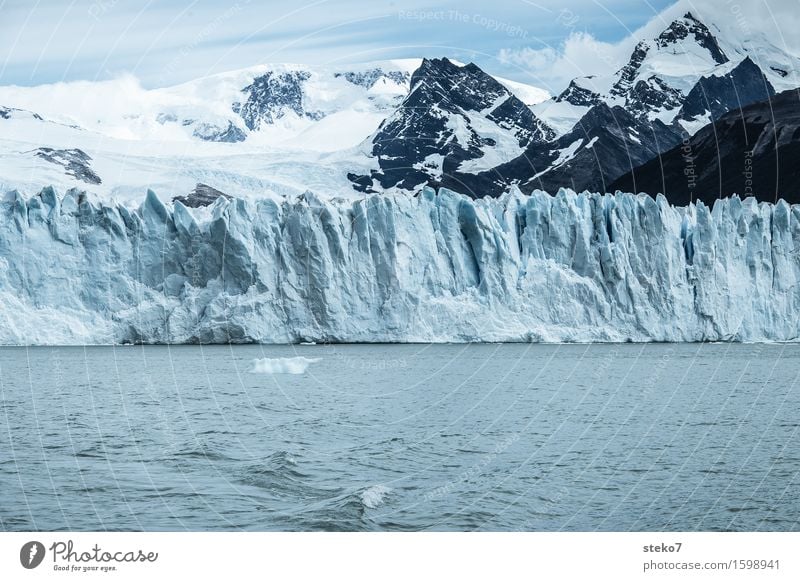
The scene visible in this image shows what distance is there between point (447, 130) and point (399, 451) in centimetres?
8357

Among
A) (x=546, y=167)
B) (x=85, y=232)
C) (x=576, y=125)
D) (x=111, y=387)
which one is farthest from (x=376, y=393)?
(x=576, y=125)

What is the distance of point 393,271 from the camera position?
150 ft

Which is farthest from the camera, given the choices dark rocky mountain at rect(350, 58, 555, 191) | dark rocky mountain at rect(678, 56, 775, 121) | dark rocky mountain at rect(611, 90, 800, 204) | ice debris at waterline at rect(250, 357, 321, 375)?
dark rocky mountain at rect(678, 56, 775, 121)

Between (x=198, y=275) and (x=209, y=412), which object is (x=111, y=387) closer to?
(x=209, y=412)

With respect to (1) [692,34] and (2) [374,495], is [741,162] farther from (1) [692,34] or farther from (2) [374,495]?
(2) [374,495]

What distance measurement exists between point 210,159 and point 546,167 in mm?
34146

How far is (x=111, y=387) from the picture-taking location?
103 feet

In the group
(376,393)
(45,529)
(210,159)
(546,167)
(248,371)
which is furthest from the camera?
(210,159)

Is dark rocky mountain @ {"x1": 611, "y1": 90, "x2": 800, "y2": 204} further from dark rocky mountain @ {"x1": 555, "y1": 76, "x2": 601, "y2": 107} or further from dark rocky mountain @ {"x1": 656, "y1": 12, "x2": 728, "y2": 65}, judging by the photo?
dark rocky mountain @ {"x1": 656, "y1": 12, "x2": 728, "y2": 65}

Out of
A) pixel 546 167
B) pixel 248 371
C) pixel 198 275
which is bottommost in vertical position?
pixel 248 371

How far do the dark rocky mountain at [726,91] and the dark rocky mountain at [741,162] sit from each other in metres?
17.1

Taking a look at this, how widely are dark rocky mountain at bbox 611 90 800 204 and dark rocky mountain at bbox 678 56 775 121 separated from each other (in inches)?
671

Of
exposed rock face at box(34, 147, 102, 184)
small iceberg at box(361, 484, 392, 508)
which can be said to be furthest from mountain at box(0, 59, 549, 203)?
small iceberg at box(361, 484, 392, 508)

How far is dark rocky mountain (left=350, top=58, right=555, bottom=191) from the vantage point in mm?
97250
